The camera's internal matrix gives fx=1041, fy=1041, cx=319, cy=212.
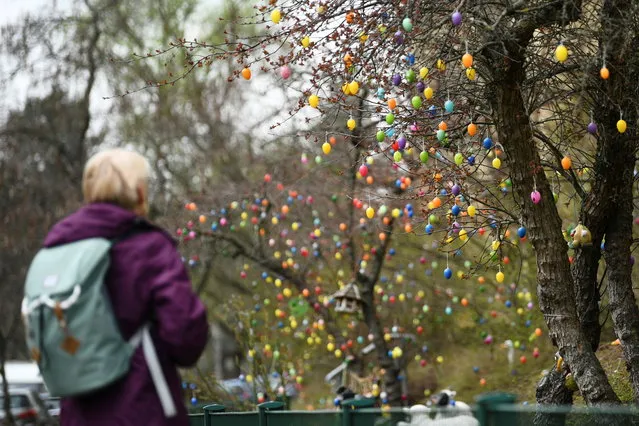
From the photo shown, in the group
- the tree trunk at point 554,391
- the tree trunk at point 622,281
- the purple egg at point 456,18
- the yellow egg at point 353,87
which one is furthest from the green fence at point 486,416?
the tree trunk at point 622,281

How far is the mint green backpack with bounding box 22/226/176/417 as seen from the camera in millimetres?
3582

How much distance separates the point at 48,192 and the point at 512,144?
21487 millimetres

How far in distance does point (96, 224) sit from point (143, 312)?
36 centimetres

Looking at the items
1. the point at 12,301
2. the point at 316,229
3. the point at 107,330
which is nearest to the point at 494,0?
the point at 107,330

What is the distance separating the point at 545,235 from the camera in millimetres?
7922

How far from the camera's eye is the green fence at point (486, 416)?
4.30m

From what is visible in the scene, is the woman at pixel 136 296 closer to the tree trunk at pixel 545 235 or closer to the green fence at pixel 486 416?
the green fence at pixel 486 416

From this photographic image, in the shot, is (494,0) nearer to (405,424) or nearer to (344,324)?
(405,424)

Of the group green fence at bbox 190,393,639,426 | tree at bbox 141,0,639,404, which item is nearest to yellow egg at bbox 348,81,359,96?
tree at bbox 141,0,639,404

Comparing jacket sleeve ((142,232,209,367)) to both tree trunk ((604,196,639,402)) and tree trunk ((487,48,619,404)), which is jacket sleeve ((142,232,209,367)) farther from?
tree trunk ((604,196,639,402))

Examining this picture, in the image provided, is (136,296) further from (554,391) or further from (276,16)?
(554,391)

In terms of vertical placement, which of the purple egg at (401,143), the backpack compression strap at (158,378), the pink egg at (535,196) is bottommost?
the backpack compression strap at (158,378)

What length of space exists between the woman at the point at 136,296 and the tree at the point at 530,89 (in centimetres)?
370

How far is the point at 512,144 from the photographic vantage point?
7.85 m
